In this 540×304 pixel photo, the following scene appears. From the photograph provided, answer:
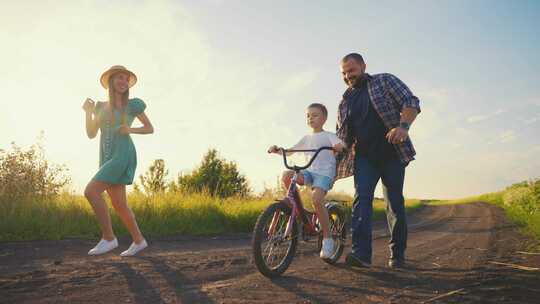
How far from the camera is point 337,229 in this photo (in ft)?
17.7

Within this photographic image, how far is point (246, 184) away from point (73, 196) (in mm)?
11758

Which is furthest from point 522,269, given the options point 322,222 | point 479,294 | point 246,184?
point 246,184

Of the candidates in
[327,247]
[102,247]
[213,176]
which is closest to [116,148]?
[102,247]

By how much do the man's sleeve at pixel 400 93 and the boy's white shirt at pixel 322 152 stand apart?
0.86m

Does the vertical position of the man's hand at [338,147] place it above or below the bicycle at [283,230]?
above

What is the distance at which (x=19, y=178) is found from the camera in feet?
30.6

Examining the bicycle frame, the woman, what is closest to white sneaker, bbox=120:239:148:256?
the woman

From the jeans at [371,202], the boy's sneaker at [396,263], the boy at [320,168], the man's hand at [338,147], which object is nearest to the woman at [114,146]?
the boy at [320,168]

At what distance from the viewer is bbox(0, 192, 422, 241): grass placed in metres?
7.19

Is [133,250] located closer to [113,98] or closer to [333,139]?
[113,98]

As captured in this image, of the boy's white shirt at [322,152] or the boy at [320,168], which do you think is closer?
the boy at [320,168]

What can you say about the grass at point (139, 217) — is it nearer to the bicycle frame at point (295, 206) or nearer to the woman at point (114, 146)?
the bicycle frame at point (295, 206)

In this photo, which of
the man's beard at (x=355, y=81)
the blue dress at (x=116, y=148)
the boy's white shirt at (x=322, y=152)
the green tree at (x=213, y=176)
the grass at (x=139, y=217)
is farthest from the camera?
the green tree at (x=213, y=176)

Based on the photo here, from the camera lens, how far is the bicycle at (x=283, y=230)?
4055 mm
